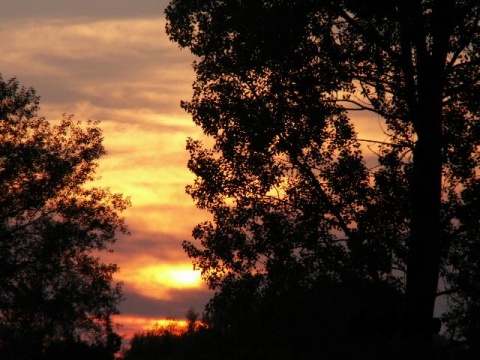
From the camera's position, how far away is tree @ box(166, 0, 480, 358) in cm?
2419

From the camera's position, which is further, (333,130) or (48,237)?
(48,237)

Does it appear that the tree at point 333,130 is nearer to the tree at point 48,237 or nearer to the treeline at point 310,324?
the treeline at point 310,324

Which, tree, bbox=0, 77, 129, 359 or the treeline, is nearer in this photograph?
the treeline

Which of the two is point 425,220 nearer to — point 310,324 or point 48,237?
point 310,324

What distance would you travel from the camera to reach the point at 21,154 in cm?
4522

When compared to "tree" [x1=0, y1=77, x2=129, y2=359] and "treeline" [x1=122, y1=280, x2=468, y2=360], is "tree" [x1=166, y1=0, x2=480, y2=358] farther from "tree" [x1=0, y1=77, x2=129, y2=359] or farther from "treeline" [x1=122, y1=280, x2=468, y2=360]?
"tree" [x1=0, y1=77, x2=129, y2=359]

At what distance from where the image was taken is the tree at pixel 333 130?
24.2 metres

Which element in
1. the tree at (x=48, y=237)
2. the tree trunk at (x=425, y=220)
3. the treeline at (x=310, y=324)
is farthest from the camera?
the tree at (x=48, y=237)

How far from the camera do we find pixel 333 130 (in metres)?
26.2

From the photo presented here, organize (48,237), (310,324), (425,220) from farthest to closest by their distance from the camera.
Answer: (48,237) < (310,324) < (425,220)

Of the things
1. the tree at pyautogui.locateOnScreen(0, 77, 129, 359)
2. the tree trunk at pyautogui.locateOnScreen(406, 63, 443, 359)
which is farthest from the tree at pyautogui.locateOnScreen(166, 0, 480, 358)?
the tree at pyautogui.locateOnScreen(0, 77, 129, 359)

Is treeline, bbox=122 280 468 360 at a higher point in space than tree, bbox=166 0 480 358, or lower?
lower

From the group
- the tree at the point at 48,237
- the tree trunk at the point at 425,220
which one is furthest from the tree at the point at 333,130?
the tree at the point at 48,237

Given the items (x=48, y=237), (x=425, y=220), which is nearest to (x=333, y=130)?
(x=425, y=220)
